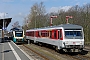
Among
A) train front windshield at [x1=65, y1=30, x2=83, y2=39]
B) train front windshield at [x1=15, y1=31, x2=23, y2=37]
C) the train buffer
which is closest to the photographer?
the train buffer

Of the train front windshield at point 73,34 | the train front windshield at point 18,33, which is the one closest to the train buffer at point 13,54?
the train front windshield at point 73,34

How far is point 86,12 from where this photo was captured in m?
45.2

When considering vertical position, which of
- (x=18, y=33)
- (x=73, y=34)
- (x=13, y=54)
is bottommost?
(x=13, y=54)

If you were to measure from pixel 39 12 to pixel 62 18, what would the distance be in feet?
65.9

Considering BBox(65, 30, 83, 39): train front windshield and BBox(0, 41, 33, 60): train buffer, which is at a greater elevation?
BBox(65, 30, 83, 39): train front windshield

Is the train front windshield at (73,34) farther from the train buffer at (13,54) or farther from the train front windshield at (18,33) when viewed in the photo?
the train front windshield at (18,33)

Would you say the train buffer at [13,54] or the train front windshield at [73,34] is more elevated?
the train front windshield at [73,34]

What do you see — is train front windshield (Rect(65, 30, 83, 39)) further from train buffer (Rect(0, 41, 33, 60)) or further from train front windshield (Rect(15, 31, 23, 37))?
train front windshield (Rect(15, 31, 23, 37))

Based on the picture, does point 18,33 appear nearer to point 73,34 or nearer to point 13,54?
point 13,54

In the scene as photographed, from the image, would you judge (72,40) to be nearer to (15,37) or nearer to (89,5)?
(15,37)

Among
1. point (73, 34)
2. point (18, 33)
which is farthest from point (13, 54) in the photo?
point (18, 33)

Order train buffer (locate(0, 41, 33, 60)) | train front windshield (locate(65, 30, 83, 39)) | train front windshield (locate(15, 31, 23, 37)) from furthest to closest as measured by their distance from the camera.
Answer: train front windshield (locate(15, 31, 23, 37)) < train front windshield (locate(65, 30, 83, 39)) < train buffer (locate(0, 41, 33, 60))

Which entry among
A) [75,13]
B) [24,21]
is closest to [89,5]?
[75,13]

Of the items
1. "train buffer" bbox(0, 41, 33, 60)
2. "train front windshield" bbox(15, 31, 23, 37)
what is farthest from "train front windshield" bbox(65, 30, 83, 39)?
"train front windshield" bbox(15, 31, 23, 37)
